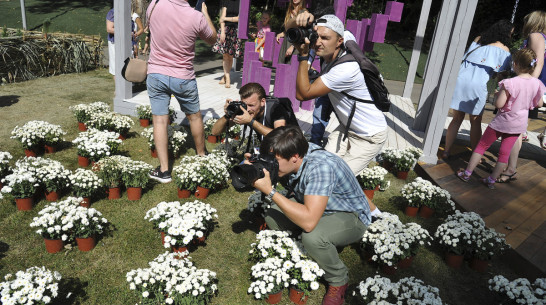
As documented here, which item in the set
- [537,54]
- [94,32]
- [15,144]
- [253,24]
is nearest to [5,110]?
[15,144]

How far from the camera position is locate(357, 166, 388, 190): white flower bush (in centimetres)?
468

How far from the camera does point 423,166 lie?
5.53 metres

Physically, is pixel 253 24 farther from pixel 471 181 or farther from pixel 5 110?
pixel 471 181

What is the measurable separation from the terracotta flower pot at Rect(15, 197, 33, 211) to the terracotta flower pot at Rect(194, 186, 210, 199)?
166 cm

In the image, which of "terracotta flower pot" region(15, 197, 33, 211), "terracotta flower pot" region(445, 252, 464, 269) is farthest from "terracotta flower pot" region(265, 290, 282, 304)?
"terracotta flower pot" region(15, 197, 33, 211)

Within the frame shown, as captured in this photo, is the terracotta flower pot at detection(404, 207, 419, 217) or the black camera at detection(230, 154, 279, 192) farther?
the terracotta flower pot at detection(404, 207, 419, 217)

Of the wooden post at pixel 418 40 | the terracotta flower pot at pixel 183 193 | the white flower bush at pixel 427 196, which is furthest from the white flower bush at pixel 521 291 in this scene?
the wooden post at pixel 418 40

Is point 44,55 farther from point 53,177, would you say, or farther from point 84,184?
point 84,184

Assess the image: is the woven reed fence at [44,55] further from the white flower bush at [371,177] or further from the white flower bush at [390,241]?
the white flower bush at [390,241]

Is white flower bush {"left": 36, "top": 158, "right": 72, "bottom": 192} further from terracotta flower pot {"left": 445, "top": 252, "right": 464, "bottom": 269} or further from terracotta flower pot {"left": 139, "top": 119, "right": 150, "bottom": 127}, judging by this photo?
terracotta flower pot {"left": 445, "top": 252, "right": 464, "bottom": 269}

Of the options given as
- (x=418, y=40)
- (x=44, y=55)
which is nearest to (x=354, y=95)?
(x=418, y=40)

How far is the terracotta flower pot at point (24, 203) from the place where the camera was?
3830 millimetres

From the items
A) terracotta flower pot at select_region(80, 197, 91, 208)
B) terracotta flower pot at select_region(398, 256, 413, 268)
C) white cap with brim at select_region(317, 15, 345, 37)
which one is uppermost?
white cap with brim at select_region(317, 15, 345, 37)

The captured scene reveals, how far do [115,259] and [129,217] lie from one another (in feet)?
2.22
